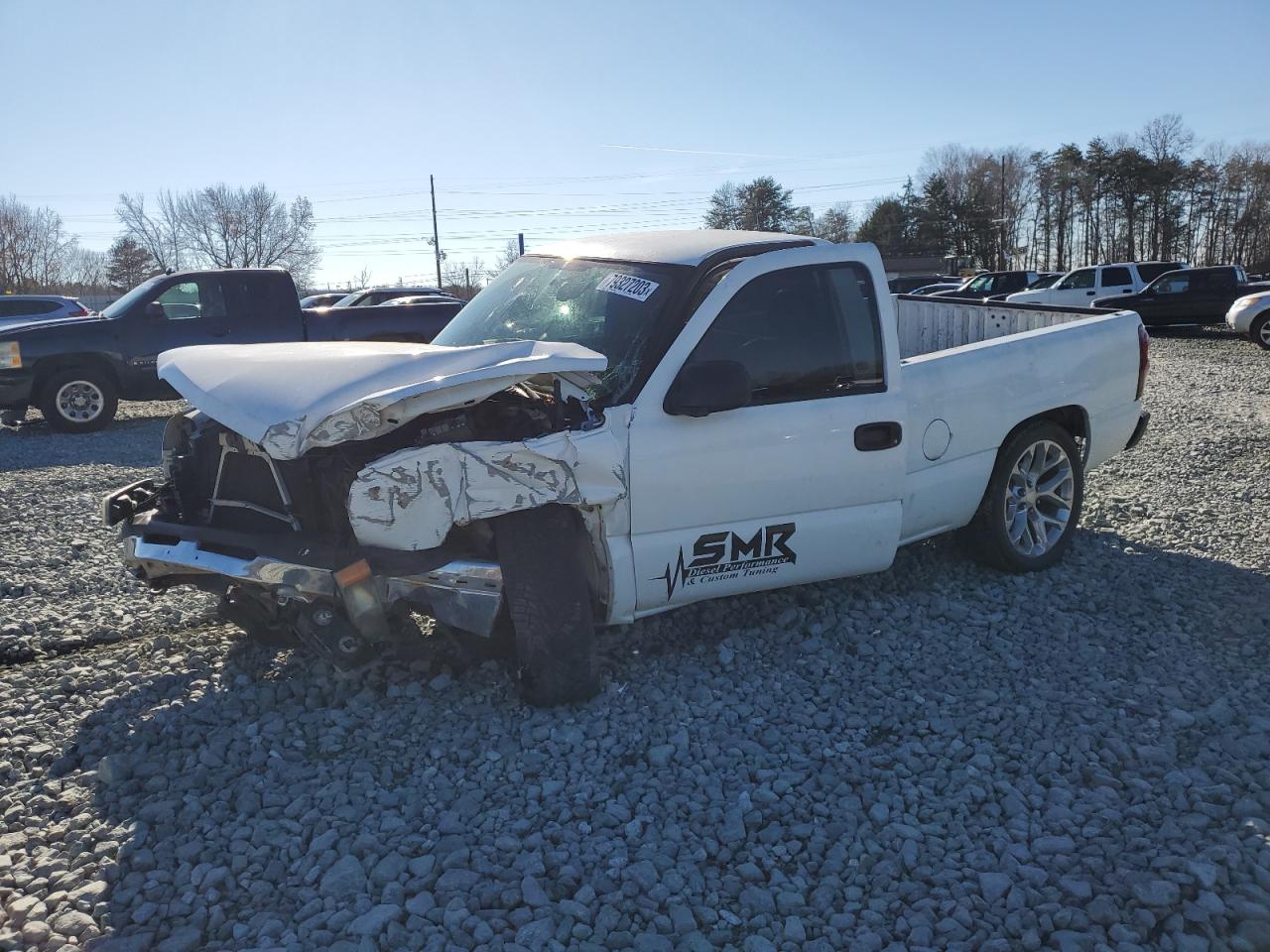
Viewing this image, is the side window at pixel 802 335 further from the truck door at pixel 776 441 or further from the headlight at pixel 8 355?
the headlight at pixel 8 355

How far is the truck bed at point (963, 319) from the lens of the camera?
6.34 meters

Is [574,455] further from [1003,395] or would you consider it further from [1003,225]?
[1003,225]

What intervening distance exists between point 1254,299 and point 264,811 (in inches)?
850

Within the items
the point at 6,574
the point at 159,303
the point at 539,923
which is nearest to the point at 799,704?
A: the point at 539,923

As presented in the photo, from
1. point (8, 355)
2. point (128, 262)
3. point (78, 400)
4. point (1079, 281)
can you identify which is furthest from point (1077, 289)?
point (128, 262)

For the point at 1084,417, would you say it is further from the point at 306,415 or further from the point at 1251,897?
the point at 306,415

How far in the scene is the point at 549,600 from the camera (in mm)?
3701

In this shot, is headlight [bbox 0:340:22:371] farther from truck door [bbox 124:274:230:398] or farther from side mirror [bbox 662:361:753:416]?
side mirror [bbox 662:361:753:416]

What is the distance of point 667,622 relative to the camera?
4.75m

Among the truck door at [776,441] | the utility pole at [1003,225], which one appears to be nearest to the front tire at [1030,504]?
the truck door at [776,441]

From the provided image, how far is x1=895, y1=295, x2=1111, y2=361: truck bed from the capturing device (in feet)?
20.8

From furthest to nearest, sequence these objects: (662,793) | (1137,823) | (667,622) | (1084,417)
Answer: (1084,417) < (667,622) < (662,793) < (1137,823)

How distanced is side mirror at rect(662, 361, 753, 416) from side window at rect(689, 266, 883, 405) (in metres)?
0.22

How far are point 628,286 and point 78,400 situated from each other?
33.9ft
